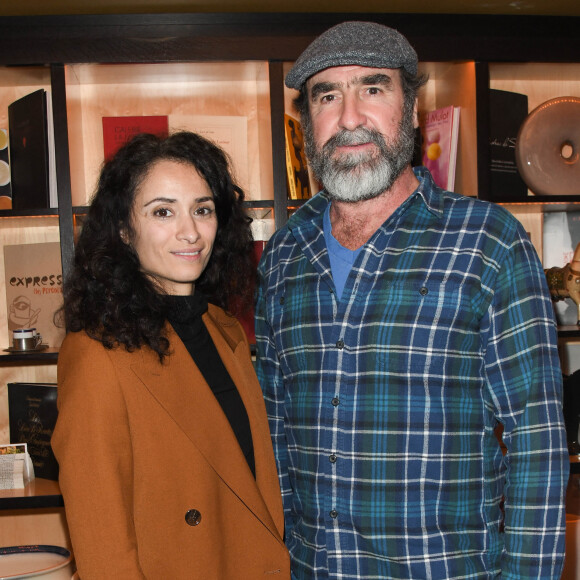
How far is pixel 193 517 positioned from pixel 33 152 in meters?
1.49

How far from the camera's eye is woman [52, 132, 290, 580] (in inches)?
49.4

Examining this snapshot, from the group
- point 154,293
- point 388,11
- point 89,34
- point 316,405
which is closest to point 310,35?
point 388,11

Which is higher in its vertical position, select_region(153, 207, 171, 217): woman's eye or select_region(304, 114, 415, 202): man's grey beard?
select_region(304, 114, 415, 202): man's grey beard

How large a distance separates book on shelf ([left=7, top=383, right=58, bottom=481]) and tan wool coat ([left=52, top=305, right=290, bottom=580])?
3.45 ft

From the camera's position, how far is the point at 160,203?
1514 millimetres

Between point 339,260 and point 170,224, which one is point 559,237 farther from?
point 170,224

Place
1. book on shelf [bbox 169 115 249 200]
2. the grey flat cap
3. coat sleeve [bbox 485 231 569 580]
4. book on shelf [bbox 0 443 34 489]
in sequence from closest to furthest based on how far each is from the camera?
coat sleeve [bbox 485 231 569 580], the grey flat cap, book on shelf [bbox 0 443 34 489], book on shelf [bbox 169 115 249 200]

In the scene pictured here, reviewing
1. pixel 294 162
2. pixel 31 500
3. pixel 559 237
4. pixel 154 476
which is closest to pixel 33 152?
pixel 294 162

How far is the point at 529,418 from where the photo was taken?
1.35 metres

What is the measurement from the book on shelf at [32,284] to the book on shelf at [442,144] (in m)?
1.42

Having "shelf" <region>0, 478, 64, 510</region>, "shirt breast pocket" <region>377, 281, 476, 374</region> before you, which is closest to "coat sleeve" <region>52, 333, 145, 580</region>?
"shirt breast pocket" <region>377, 281, 476, 374</region>

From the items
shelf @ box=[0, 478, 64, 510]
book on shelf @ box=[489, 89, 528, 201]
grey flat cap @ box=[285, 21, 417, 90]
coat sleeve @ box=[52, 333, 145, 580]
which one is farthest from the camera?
book on shelf @ box=[489, 89, 528, 201]

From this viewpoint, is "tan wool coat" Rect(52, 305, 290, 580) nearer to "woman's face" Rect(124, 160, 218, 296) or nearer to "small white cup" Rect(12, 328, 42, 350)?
"woman's face" Rect(124, 160, 218, 296)

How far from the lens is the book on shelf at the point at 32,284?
246cm
